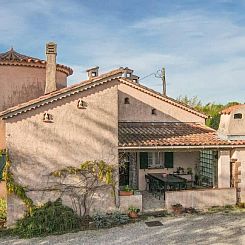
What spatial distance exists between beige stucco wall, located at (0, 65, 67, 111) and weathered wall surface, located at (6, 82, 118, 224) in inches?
160

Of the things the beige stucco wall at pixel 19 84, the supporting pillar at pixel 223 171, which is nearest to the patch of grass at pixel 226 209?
the supporting pillar at pixel 223 171

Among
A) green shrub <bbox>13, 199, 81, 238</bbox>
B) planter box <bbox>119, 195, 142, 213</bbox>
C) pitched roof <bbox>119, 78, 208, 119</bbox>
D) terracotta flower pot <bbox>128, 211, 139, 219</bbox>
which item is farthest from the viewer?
pitched roof <bbox>119, 78, 208, 119</bbox>

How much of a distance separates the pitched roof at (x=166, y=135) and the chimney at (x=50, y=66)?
4442mm

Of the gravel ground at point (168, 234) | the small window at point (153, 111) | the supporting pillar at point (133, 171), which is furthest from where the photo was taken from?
the small window at point (153, 111)

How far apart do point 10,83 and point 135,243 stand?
417 inches

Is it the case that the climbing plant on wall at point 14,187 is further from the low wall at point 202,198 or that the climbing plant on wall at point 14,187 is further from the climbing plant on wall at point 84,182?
the low wall at point 202,198

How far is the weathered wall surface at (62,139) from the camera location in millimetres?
13922

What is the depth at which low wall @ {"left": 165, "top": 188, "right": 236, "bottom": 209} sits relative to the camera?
52.6ft

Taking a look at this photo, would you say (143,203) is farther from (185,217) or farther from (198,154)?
(198,154)

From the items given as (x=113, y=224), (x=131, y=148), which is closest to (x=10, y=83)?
(x=131, y=148)

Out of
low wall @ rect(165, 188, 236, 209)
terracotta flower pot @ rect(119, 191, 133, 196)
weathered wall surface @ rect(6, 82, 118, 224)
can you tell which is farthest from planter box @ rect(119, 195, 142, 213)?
low wall @ rect(165, 188, 236, 209)

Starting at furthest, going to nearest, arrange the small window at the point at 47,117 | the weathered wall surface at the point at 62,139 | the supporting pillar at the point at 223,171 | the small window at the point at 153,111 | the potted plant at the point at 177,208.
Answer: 1. the small window at the point at 153,111
2. the supporting pillar at the point at 223,171
3. the potted plant at the point at 177,208
4. the small window at the point at 47,117
5. the weathered wall surface at the point at 62,139

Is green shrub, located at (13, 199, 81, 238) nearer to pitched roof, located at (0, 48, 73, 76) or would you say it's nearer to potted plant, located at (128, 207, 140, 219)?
potted plant, located at (128, 207, 140, 219)

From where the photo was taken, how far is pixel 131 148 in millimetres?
15641
